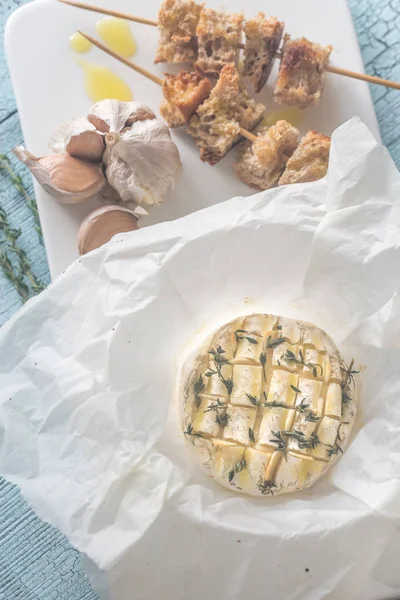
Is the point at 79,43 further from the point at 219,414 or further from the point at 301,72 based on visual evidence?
the point at 219,414

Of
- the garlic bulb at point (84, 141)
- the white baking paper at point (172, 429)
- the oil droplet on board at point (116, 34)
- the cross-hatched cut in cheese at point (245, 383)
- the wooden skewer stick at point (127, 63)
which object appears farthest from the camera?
the oil droplet on board at point (116, 34)

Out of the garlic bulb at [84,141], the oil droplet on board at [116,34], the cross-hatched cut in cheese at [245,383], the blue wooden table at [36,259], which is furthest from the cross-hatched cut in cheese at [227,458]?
the oil droplet on board at [116,34]

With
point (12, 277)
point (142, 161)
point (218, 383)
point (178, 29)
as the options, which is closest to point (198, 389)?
point (218, 383)

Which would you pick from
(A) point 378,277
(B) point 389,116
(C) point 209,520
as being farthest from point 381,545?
(B) point 389,116

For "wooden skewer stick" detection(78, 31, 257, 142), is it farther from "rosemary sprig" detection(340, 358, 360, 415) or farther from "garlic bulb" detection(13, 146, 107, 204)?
"rosemary sprig" detection(340, 358, 360, 415)

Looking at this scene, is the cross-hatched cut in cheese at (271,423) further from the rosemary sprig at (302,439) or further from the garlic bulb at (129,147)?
the garlic bulb at (129,147)
